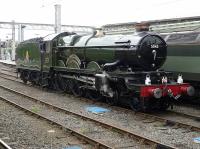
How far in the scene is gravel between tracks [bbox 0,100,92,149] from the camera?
8.77m

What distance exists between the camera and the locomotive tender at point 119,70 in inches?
499

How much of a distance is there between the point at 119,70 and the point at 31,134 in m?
4.88

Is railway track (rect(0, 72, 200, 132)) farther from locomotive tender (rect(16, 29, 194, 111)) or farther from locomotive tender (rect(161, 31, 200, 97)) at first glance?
locomotive tender (rect(161, 31, 200, 97))

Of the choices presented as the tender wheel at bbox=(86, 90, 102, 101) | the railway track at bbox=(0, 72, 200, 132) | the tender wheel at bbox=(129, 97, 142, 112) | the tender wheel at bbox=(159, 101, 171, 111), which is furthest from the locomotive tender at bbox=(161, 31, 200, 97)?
the tender wheel at bbox=(86, 90, 102, 101)

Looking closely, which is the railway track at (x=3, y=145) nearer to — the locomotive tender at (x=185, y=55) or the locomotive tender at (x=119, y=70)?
the locomotive tender at (x=119, y=70)

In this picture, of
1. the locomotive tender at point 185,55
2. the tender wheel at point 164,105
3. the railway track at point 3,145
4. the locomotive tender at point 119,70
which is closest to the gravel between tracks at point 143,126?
the locomotive tender at point 119,70

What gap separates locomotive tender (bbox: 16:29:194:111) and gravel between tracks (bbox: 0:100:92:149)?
3202 mm

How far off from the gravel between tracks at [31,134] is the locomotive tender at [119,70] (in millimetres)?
3202

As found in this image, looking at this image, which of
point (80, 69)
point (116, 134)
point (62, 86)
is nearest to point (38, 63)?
point (62, 86)

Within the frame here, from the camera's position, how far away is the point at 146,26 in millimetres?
13844

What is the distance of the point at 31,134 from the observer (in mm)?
9836

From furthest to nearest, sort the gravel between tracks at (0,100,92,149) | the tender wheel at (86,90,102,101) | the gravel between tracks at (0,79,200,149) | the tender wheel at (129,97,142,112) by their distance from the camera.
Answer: the tender wheel at (86,90,102,101), the tender wheel at (129,97,142,112), the gravel between tracks at (0,79,200,149), the gravel between tracks at (0,100,92,149)

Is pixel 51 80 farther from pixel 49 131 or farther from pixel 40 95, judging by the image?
pixel 49 131

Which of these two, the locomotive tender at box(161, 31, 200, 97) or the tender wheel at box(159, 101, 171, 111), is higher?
the locomotive tender at box(161, 31, 200, 97)
